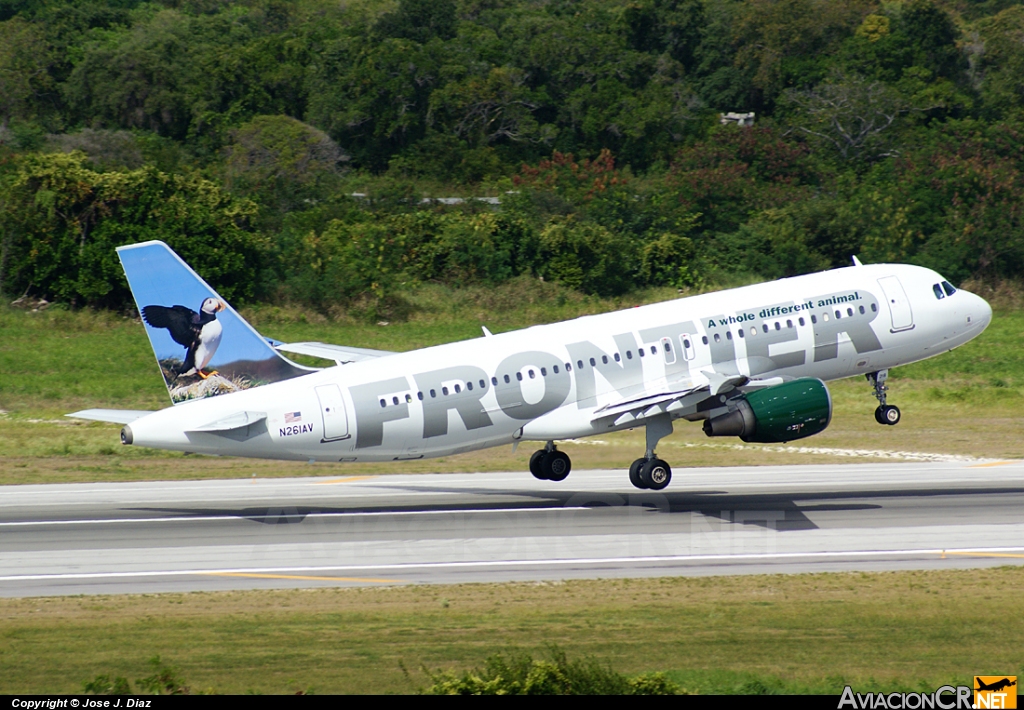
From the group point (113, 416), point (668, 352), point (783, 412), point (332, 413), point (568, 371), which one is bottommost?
point (783, 412)

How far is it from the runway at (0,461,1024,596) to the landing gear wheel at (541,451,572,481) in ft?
2.60

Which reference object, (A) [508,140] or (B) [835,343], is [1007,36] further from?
(B) [835,343]

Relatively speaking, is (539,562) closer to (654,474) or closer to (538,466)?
(654,474)

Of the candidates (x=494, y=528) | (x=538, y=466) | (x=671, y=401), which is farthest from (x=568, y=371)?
(x=494, y=528)

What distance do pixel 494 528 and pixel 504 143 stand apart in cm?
6788

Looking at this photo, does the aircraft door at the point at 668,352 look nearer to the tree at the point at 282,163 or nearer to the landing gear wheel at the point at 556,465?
the landing gear wheel at the point at 556,465

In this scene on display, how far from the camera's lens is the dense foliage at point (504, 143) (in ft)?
249

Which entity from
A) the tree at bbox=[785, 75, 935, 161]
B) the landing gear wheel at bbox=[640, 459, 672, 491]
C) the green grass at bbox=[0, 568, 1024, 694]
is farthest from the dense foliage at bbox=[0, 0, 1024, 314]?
the green grass at bbox=[0, 568, 1024, 694]

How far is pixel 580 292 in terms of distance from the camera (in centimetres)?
7762

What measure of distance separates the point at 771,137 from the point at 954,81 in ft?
75.0

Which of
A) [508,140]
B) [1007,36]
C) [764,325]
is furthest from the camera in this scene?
[1007,36]

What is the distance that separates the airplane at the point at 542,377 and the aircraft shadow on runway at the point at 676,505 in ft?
3.82

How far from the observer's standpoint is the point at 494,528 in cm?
3538

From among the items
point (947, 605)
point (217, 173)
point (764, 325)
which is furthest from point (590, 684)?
point (217, 173)
